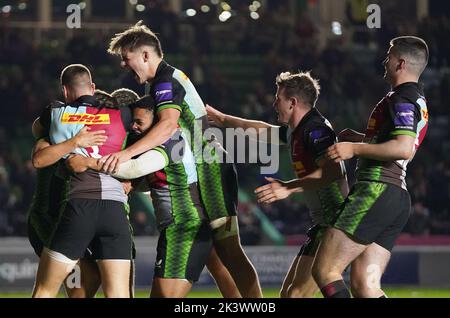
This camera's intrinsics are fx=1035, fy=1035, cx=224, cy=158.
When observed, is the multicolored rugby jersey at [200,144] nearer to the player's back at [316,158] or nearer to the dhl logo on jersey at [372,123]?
the player's back at [316,158]

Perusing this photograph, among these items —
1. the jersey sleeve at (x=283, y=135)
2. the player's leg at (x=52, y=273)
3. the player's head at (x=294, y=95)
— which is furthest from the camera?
the jersey sleeve at (x=283, y=135)

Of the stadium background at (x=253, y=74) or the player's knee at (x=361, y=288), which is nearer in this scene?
the player's knee at (x=361, y=288)

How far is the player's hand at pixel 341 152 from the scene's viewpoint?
7.02 m

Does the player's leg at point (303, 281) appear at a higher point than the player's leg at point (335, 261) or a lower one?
lower

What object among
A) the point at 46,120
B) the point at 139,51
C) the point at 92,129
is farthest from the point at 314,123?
the point at 46,120

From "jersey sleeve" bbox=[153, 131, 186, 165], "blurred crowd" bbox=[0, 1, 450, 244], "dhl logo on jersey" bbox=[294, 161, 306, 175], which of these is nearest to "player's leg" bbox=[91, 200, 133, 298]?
"jersey sleeve" bbox=[153, 131, 186, 165]

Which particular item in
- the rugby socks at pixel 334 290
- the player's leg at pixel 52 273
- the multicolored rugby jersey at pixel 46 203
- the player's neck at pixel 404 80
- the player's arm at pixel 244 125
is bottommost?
the rugby socks at pixel 334 290

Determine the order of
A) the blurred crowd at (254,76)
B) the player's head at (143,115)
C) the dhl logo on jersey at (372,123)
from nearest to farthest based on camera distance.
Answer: the dhl logo on jersey at (372,123) < the player's head at (143,115) < the blurred crowd at (254,76)

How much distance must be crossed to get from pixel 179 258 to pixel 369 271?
4.39ft

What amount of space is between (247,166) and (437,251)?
427 centimetres

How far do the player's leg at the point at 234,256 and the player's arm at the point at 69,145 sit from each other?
130 cm

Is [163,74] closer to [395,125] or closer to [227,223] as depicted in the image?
[227,223]

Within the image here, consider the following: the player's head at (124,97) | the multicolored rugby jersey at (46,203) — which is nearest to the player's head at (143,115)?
the player's head at (124,97)

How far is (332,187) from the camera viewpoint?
7828 mm
